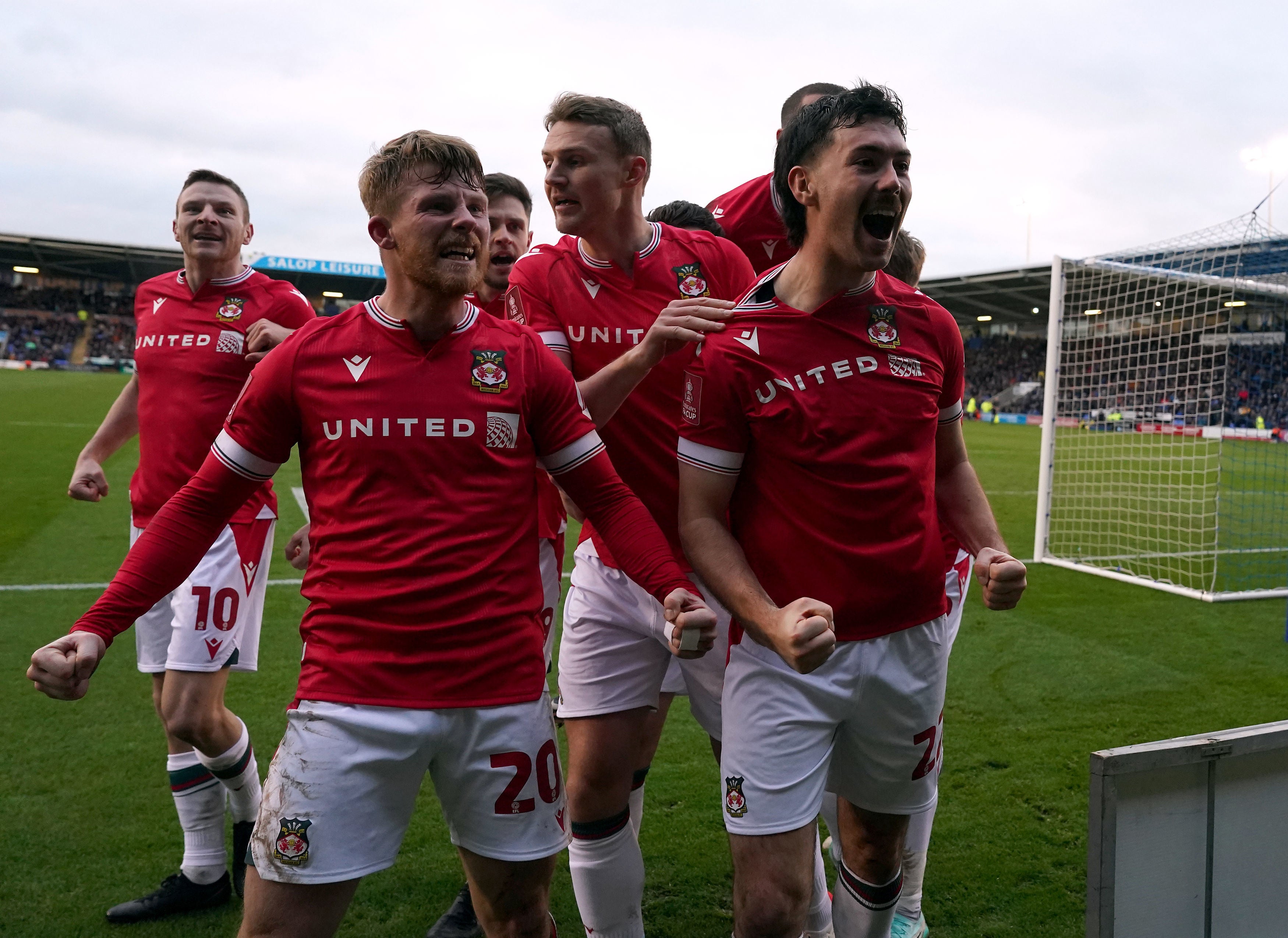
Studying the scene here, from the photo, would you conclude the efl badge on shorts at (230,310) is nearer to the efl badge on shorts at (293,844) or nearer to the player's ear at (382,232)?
the player's ear at (382,232)

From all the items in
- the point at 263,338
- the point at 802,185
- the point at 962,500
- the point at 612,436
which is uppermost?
the point at 802,185

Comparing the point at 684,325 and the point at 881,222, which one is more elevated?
the point at 881,222

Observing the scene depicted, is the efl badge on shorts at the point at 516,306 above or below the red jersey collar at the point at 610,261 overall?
below

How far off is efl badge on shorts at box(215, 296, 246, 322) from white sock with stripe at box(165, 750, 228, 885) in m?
1.55

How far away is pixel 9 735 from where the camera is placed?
15.3ft

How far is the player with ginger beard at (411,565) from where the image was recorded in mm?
1977

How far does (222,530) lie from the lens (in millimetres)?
3221

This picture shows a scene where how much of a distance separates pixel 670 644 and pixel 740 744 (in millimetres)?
356

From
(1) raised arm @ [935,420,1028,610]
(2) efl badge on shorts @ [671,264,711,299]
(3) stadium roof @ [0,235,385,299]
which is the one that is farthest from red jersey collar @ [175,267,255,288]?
(3) stadium roof @ [0,235,385,299]

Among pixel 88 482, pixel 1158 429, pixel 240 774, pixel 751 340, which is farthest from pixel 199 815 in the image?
pixel 1158 429

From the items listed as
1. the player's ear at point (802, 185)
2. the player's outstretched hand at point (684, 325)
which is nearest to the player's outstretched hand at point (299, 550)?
the player's outstretched hand at point (684, 325)

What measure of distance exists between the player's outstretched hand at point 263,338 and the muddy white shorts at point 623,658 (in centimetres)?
131

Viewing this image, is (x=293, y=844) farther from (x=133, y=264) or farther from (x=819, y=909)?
(x=133, y=264)

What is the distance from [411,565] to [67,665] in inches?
26.0
